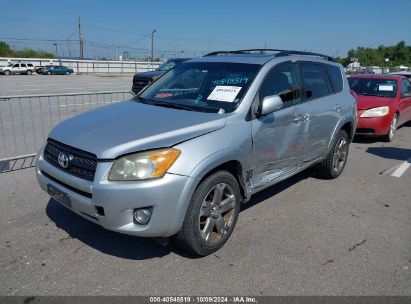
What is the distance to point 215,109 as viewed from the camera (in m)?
3.76

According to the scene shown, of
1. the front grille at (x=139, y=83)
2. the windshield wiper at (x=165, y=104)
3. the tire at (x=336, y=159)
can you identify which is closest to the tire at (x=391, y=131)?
the tire at (x=336, y=159)

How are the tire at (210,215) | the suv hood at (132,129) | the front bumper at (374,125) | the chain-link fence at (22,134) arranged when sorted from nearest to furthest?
the suv hood at (132,129), the tire at (210,215), the chain-link fence at (22,134), the front bumper at (374,125)

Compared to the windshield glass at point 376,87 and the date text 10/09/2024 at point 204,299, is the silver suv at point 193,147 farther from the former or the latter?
the windshield glass at point 376,87

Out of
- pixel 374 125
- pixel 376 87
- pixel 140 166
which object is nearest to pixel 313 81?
pixel 140 166

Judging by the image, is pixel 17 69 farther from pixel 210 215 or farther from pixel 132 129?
pixel 210 215

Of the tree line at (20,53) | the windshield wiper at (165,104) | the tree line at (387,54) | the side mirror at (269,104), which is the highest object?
the side mirror at (269,104)

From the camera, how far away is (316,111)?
4.88 m

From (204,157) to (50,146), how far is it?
1536mm

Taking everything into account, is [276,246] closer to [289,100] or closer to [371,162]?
[289,100]

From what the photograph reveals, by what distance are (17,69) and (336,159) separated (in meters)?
49.9

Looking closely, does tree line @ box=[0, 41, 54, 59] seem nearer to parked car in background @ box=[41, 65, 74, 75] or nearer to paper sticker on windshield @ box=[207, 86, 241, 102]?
parked car in background @ box=[41, 65, 74, 75]

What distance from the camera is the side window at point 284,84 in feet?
13.4

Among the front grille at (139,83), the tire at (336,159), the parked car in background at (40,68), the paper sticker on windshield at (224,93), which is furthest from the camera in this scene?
the parked car in background at (40,68)

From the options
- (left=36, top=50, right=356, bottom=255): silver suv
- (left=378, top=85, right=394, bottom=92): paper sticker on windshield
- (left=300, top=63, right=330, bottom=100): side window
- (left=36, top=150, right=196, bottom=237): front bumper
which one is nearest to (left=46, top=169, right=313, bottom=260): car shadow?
(left=36, top=50, right=356, bottom=255): silver suv
